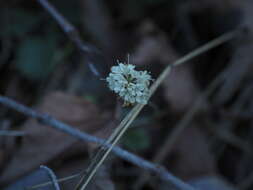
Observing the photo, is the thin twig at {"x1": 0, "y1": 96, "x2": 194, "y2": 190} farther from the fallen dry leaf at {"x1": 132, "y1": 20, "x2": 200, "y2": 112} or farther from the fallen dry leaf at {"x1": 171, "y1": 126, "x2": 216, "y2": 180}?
the fallen dry leaf at {"x1": 132, "y1": 20, "x2": 200, "y2": 112}

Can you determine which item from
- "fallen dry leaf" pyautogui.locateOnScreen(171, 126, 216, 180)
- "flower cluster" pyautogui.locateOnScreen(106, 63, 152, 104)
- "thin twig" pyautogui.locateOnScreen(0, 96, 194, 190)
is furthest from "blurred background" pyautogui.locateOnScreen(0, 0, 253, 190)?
"flower cluster" pyautogui.locateOnScreen(106, 63, 152, 104)

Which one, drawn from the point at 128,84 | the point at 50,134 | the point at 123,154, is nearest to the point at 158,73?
the point at 50,134

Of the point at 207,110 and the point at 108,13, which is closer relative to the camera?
the point at 207,110

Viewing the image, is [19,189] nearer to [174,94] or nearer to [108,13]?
[174,94]

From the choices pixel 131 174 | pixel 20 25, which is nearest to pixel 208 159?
pixel 131 174

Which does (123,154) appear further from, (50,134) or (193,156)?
(193,156)

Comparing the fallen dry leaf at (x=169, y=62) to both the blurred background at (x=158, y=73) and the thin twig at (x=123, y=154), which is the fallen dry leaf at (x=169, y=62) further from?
the thin twig at (x=123, y=154)
